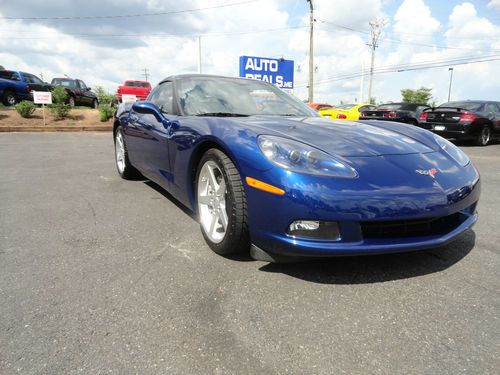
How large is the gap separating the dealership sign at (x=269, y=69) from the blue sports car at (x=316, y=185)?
12705 millimetres

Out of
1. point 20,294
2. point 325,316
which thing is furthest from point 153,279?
point 325,316

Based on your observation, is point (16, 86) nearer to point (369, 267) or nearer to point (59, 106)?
point (59, 106)

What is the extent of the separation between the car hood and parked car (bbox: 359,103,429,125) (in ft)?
32.4

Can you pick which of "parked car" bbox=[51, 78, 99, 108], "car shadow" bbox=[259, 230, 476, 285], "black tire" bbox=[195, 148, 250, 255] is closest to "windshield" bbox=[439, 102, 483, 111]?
"car shadow" bbox=[259, 230, 476, 285]

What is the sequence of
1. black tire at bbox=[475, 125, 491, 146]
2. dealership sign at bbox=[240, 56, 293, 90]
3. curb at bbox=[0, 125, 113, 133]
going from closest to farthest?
black tire at bbox=[475, 125, 491, 146] < curb at bbox=[0, 125, 113, 133] < dealership sign at bbox=[240, 56, 293, 90]

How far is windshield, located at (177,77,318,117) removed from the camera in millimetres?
3082

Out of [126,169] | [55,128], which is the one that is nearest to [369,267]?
[126,169]

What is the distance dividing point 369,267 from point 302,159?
2.63ft

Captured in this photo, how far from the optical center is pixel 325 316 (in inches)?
69.7

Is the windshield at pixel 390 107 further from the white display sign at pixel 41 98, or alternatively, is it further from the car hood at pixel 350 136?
the white display sign at pixel 41 98

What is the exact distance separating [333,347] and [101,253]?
1666mm

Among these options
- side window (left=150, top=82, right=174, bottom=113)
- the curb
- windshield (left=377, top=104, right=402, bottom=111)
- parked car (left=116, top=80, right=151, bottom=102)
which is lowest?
the curb

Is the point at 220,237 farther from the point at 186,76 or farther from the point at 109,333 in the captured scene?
the point at 186,76

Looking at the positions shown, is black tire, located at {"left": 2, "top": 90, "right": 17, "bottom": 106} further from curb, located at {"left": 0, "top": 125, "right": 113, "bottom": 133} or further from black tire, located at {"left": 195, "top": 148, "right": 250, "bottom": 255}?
black tire, located at {"left": 195, "top": 148, "right": 250, "bottom": 255}
